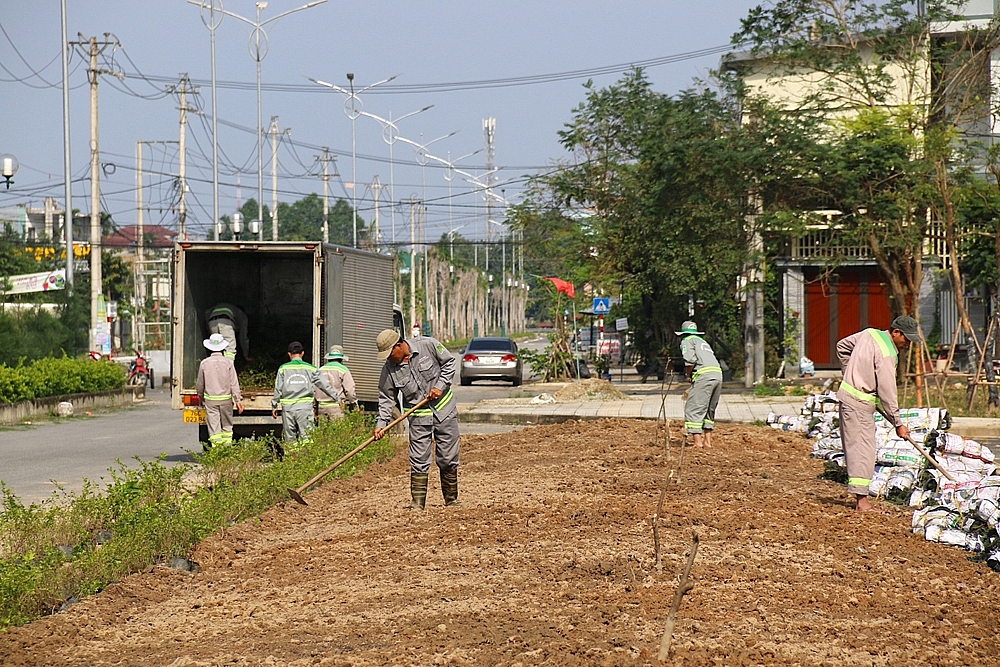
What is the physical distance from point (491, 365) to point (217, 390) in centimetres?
2167

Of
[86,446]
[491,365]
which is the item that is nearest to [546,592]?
[86,446]

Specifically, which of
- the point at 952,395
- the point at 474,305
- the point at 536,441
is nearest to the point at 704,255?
the point at 952,395

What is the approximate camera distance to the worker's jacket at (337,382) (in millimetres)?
16500

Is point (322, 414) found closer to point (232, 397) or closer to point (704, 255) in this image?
point (232, 397)

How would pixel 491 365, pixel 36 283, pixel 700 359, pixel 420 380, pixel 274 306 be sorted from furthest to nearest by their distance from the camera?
pixel 491 365
pixel 36 283
pixel 274 306
pixel 700 359
pixel 420 380

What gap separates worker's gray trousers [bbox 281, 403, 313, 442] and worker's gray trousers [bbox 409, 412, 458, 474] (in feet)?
13.8

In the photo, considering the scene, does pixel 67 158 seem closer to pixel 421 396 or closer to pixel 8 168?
pixel 8 168

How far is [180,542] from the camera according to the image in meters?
9.07

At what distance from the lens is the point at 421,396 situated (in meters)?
10.9

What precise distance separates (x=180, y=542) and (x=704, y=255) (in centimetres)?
2280

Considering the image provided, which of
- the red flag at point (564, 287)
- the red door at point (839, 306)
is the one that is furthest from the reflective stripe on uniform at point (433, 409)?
the red flag at point (564, 287)

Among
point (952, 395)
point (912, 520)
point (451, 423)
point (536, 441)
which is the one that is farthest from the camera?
point (952, 395)

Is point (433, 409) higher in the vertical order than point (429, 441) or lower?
higher

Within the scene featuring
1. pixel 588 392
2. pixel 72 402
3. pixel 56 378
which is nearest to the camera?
pixel 56 378
